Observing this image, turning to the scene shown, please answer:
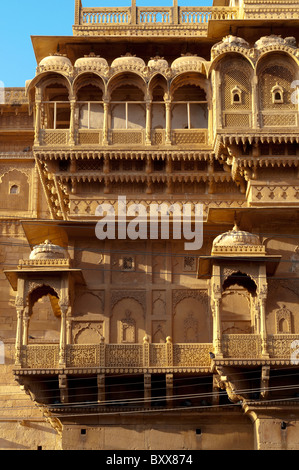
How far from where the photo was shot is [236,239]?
19406mm

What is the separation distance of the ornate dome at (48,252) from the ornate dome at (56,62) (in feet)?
13.7

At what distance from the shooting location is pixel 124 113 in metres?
21.8

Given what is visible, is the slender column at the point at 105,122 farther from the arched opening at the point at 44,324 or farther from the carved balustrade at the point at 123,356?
the carved balustrade at the point at 123,356

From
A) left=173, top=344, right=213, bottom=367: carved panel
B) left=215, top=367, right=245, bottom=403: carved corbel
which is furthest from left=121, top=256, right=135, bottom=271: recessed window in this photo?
left=215, top=367, right=245, bottom=403: carved corbel

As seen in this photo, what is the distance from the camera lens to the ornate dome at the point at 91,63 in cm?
2161

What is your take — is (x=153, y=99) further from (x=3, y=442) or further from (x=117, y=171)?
(x=3, y=442)

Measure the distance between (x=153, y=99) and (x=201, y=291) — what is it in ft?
15.2

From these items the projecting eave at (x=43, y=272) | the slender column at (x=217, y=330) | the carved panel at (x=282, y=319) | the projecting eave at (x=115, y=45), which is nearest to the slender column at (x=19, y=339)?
the projecting eave at (x=43, y=272)

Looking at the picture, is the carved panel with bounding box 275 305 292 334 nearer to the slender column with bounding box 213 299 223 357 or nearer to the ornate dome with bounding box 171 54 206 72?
the slender column with bounding box 213 299 223 357

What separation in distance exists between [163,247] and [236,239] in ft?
7.49

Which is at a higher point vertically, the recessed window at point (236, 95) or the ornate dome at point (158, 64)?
the ornate dome at point (158, 64)

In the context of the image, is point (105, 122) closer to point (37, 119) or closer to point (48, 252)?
point (37, 119)

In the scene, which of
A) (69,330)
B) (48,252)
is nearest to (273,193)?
(48,252)

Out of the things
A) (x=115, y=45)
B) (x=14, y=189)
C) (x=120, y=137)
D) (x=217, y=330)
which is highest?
(x=115, y=45)
